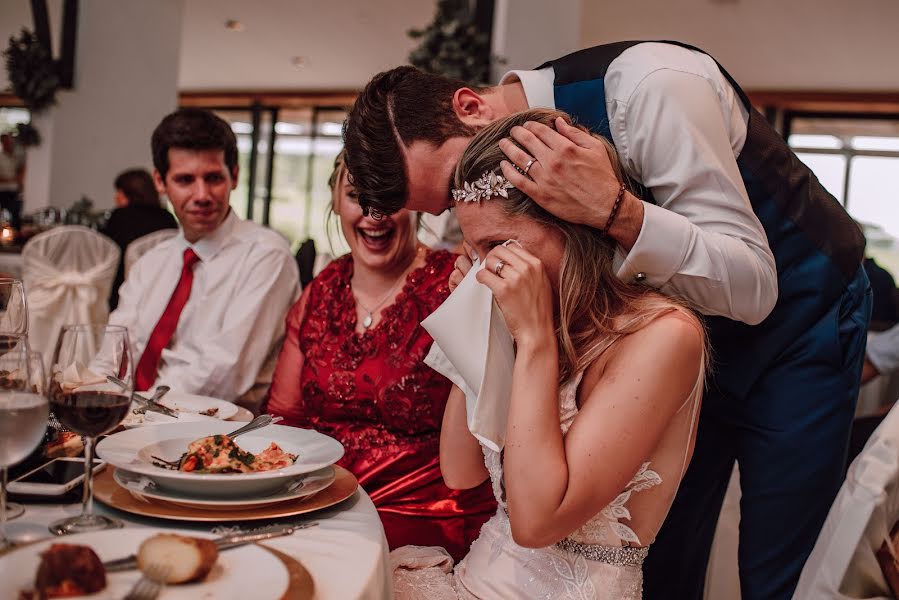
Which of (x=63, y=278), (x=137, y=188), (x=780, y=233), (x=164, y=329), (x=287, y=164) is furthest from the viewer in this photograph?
(x=287, y=164)

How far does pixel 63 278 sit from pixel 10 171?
3961mm

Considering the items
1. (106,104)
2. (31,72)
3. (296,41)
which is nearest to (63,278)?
(31,72)

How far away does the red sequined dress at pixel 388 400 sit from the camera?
201 centimetres

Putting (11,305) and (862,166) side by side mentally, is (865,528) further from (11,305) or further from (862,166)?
(862,166)

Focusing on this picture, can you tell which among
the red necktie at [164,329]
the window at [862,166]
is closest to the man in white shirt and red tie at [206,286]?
the red necktie at [164,329]

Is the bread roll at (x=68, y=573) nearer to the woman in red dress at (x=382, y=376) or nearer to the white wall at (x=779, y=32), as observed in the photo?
the woman in red dress at (x=382, y=376)

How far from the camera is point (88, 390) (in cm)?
105

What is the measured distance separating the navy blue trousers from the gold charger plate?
94cm

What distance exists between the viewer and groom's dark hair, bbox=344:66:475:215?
172 centimetres

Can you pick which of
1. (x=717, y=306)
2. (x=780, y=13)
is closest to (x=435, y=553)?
(x=717, y=306)

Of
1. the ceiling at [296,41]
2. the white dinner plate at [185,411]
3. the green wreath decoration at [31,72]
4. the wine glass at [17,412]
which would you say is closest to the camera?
the wine glass at [17,412]

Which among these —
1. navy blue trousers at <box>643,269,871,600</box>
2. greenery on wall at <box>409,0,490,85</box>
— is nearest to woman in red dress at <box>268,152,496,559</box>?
navy blue trousers at <box>643,269,871,600</box>

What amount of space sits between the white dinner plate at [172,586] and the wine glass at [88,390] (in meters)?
0.13

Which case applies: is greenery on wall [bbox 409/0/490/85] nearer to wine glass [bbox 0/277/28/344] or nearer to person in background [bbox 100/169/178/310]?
person in background [bbox 100/169/178/310]
